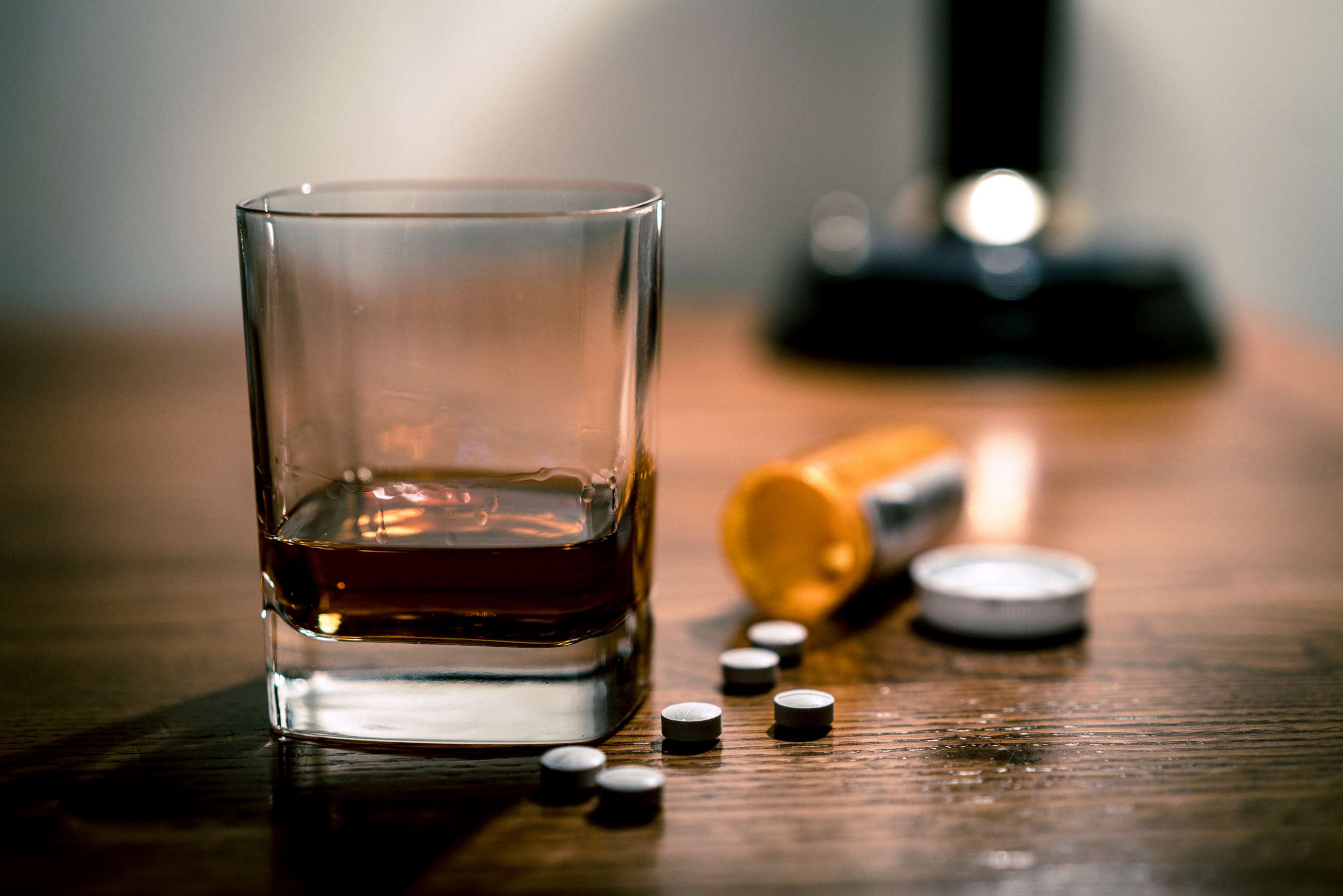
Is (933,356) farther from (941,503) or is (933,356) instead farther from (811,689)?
(811,689)

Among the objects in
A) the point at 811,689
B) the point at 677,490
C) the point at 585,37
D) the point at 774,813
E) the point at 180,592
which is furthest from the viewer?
the point at 585,37

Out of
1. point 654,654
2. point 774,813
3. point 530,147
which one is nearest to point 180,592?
point 654,654

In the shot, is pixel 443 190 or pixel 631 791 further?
pixel 443 190

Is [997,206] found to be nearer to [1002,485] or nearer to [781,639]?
[1002,485]

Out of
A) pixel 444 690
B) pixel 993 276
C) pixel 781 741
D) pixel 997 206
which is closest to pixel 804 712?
pixel 781 741

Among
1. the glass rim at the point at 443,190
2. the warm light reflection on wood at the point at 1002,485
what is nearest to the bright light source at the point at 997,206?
the warm light reflection on wood at the point at 1002,485
